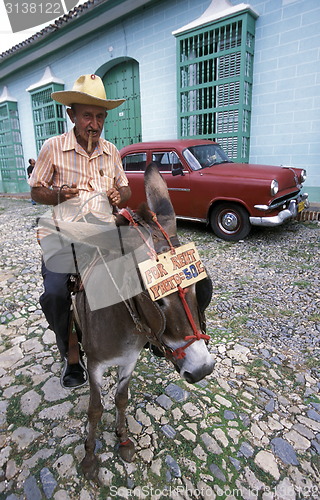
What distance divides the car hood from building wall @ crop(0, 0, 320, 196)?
1.43 meters

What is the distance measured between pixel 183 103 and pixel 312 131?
139 inches

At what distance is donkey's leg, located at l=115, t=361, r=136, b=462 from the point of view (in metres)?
1.79

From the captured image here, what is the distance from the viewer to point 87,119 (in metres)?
1.84

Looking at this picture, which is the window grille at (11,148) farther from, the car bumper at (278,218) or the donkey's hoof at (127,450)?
the donkey's hoof at (127,450)

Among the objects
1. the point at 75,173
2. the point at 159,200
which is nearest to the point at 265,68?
the point at 75,173

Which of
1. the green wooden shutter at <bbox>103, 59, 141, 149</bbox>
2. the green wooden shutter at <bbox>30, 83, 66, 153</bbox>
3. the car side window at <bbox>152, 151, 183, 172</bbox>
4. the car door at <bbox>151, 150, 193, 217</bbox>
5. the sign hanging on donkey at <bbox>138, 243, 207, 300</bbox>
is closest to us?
the sign hanging on donkey at <bbox>138, 243, 207, 300</bbox>

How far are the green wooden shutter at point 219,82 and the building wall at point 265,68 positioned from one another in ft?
1.24

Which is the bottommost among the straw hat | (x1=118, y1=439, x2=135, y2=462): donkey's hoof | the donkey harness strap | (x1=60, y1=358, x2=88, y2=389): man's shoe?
(x1=118, y1=439, x2=135, y2=462): donkey's hoof

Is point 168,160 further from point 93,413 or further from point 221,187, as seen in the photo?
point 93,413

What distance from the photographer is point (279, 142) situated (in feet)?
23.8

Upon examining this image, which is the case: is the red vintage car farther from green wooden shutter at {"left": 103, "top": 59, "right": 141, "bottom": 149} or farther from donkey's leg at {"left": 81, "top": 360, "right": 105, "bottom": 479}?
donkey's leg at {"left": 81, "top": 360, "right": 105, "bottom": 479}

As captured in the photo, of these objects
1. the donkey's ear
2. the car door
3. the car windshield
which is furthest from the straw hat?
the car windshield

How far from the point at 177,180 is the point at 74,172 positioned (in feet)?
14.9

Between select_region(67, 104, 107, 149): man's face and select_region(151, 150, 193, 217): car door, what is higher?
select_region(67, 104, 107, 149): man's face
